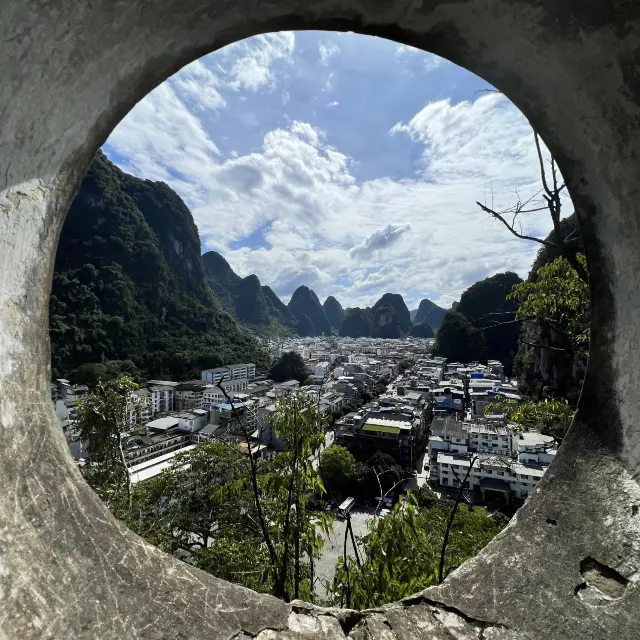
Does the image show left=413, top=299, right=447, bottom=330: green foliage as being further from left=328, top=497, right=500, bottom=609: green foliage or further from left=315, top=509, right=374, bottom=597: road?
left=328, top=497, right=500, bottom=609: green foliage

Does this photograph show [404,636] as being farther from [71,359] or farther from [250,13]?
[71,359]

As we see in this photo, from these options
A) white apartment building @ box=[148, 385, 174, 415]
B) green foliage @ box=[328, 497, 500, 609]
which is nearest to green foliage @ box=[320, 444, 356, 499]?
green foliage @ box=[328, 497, 500, 609]

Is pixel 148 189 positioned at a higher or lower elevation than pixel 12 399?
higher

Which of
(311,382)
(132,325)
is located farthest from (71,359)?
(311,382)

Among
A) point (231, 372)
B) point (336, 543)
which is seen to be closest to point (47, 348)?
point (336, 543)

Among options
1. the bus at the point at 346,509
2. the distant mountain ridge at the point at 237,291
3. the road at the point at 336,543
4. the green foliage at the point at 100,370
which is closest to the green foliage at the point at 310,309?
the distant mountain ridge at the point at 237,291

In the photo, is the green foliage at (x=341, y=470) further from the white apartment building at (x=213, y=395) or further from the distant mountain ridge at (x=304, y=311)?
the distant mountain ridge at (x=304, y=311)

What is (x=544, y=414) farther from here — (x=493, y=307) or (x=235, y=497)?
(x=493, y=307)
